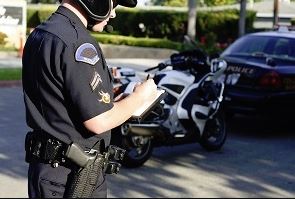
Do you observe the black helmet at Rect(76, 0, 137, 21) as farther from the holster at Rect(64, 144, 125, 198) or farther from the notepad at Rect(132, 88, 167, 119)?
the holster at Rect(64, 144, 125, 198)

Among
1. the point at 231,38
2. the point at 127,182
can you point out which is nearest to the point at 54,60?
the point at 127,182

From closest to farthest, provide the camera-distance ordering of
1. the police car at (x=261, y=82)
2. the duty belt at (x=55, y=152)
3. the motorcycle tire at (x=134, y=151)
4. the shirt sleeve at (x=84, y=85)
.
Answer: the shirt sleeve at (x=84, y=85) < the duty belt at (x=55, y=152) < the motorcycle tire at (x=134, y=151) < the police car at (x=261, y=82)

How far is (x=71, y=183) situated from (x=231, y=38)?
24.7 meters

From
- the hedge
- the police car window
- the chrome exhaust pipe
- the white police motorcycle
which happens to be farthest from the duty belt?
the hedge

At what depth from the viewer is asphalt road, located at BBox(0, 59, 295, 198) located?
5527 mm

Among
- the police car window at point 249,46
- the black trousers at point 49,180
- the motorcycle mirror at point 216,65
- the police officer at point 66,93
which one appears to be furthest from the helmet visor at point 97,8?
the police car window at point 249,46

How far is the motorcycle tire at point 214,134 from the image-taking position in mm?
7375

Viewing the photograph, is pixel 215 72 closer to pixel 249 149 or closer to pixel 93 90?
pixel 249 149

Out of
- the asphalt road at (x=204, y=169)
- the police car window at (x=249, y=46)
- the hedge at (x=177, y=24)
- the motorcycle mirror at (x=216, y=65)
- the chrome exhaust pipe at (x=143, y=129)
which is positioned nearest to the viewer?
the asphalt road at (x=204, y=169)

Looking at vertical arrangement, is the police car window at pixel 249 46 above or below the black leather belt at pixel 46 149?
below

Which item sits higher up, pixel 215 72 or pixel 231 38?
pixel 215 72

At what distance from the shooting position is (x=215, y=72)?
7.55 m

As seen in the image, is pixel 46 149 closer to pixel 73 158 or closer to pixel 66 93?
pixel 73 158

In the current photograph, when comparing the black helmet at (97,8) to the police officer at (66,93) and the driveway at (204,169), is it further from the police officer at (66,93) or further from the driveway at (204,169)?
the driveway at (204,169)
